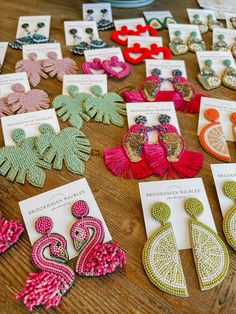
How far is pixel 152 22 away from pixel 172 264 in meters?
0.98

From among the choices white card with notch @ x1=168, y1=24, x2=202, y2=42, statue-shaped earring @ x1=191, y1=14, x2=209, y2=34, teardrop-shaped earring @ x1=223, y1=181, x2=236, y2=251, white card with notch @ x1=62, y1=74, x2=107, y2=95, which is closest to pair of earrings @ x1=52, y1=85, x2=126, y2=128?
white card with notch @ x1=62, y1=74, x2=107, y2=95

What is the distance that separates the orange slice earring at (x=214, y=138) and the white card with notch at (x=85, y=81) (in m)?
0.32

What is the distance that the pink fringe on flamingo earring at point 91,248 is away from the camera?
0.58 m

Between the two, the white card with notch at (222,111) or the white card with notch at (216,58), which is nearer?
the white card with notch at (222,111)

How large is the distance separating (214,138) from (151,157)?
189mm

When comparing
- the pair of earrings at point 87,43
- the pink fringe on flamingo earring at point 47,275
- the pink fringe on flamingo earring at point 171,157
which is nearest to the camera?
the pink fringe on flamingo earring at point 47,275

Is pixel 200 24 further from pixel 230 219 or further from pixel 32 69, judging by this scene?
pixel 230 219

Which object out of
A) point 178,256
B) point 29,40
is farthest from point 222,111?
point 29,40

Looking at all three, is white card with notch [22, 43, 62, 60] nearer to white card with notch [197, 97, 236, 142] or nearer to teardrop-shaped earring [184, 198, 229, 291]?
white card with notch [197, 97, 236, 142]

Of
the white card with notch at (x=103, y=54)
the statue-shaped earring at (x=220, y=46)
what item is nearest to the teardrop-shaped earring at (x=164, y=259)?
the white card with notch at (x=103, y=54)

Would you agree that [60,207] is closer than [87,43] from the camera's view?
Yes

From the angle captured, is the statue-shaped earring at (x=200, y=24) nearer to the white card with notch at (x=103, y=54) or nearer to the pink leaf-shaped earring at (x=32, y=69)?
the white card with notch at (x=103, y=54)

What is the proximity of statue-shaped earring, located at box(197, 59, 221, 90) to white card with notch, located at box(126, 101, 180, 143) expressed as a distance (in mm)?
170

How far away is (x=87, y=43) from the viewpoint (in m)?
1.11
